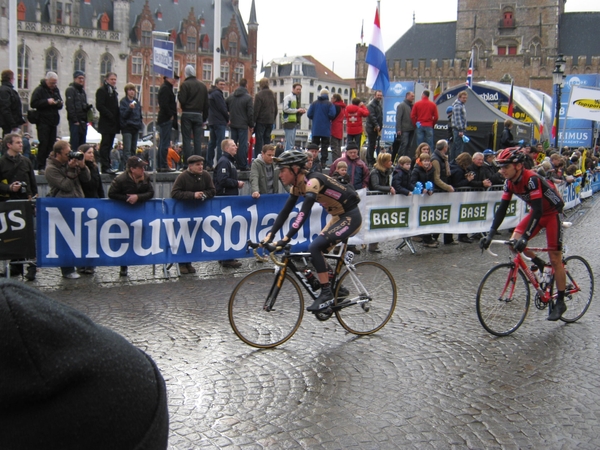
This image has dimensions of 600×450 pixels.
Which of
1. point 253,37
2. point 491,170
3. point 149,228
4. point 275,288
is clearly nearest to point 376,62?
point 491,170

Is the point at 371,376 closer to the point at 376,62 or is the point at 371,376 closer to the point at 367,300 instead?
the point at 367,300

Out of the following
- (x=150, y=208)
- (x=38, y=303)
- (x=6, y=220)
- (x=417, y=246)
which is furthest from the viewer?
(x=417, y=246)

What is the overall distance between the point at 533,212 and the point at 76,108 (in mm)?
9171

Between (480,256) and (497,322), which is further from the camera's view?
(480,256)

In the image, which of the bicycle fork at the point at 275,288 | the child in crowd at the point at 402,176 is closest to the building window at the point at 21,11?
the child in crowd at the point at 402,176

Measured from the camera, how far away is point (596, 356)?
22.0ft

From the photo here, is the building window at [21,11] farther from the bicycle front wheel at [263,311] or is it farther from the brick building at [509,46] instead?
the bicycle front wheel at [263,311]

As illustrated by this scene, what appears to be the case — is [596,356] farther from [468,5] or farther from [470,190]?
[468,5]

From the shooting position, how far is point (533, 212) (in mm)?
7387

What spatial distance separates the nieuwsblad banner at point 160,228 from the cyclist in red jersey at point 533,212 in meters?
4.66

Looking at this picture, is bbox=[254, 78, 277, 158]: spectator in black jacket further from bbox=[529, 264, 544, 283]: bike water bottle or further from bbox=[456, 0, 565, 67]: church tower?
bbox=[456, 0, 565, 67]: church tower

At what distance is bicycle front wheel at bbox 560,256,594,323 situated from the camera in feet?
26.1

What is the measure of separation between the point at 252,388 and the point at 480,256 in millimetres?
8331

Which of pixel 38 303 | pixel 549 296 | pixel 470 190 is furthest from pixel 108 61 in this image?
pixel 38 303
